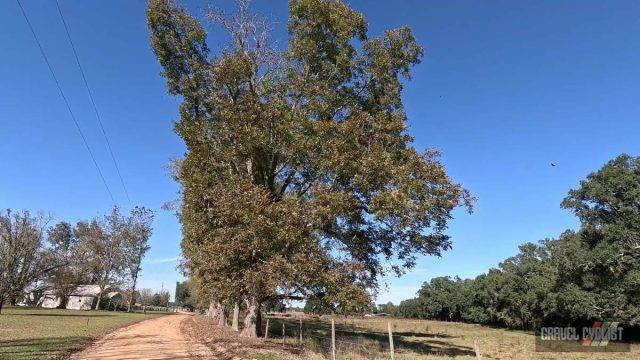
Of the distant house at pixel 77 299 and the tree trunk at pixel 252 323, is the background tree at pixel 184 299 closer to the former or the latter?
the distant house at pixel 77 299

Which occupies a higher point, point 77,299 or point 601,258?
point 601,258

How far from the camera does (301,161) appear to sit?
77.3 ft

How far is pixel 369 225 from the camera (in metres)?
24.2

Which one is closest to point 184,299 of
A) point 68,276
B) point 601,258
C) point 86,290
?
point 86,290

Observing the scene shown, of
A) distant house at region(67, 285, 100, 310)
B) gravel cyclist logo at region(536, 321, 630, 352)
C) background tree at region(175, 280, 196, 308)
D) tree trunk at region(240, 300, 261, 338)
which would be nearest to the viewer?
tree trunk at region(240, 300, 261, 338)

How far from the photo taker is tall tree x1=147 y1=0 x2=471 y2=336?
20.3 m

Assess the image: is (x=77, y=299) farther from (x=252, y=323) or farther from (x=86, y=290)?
(x=252, y=323)

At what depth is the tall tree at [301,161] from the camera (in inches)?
801

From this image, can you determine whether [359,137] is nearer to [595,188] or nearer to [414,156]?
[414,156]

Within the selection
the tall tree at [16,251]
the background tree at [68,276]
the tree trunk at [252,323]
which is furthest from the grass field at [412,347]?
the background tree at [68,276]

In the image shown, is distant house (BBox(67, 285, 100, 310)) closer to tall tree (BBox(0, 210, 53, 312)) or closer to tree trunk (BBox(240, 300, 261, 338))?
tall tree (BBox(0, 210, 53, 312))

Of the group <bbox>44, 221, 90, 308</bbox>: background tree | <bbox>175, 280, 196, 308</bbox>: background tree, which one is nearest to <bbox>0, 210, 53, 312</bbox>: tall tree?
<bbox>44, 221, 90, 308</bbox>: background tree

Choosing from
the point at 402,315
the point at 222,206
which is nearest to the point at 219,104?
the point at 222,206

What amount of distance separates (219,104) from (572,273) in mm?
36677
